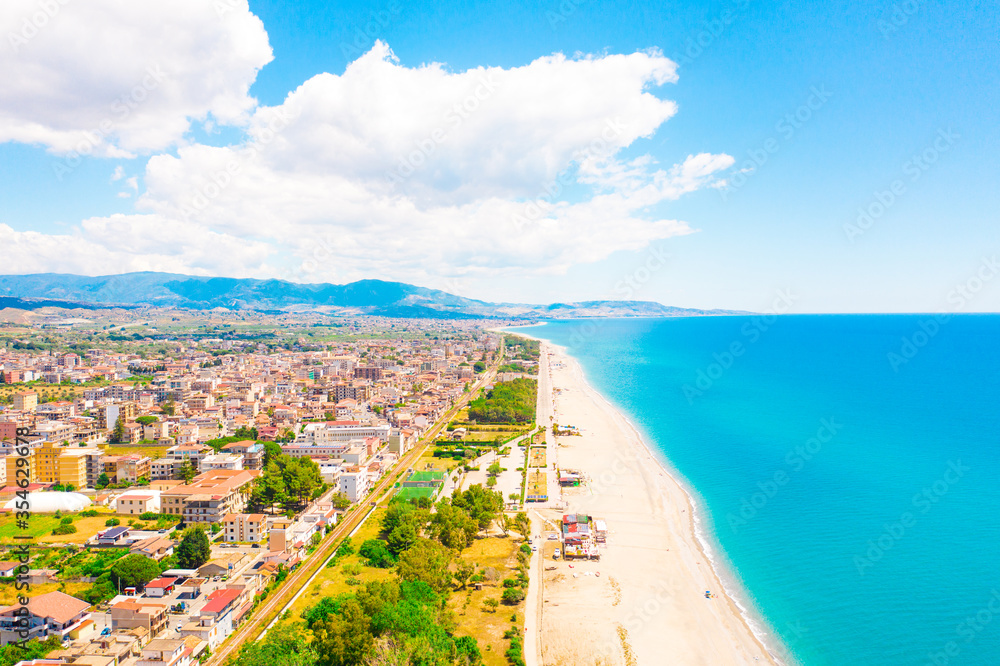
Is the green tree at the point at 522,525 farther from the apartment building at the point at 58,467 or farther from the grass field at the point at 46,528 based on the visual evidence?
the apartment building at the point at 58,467

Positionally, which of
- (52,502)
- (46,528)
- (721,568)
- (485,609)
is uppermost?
(721,568)

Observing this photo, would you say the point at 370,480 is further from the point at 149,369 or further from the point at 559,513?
the point at 149,369

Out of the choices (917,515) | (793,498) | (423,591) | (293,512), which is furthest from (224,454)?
(917,515)

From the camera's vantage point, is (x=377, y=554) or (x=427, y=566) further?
(x=377, y=554)

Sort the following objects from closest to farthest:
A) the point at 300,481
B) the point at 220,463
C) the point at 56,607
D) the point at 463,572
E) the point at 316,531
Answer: the point at 56,607 < the point at 463,572 < the point at 316,531 < the point at 300,481 < the point at 220,463

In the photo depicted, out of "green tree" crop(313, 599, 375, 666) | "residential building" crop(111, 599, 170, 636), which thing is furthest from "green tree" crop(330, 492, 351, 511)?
"green tree" crop(313, 599, 375, 666)

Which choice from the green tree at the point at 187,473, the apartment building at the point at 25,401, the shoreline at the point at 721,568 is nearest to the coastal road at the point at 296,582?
the green tree at the point at 187,473

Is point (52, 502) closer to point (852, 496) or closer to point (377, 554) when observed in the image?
point (377, 554)

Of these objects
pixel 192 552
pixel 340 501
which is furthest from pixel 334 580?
pixel 340 501
